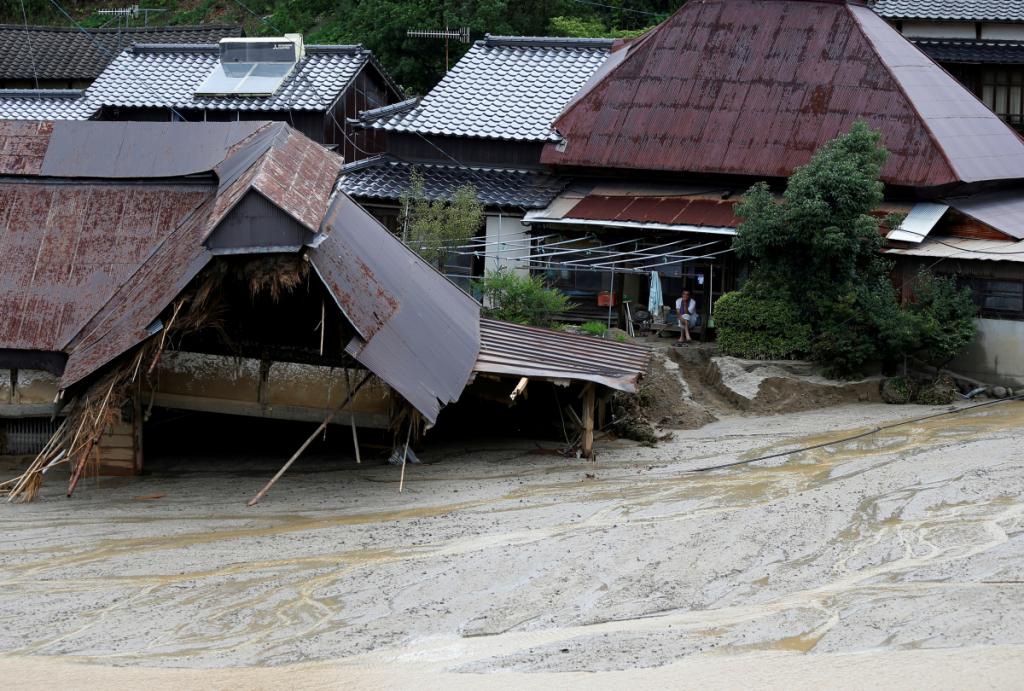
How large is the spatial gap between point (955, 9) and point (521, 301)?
14.4 m

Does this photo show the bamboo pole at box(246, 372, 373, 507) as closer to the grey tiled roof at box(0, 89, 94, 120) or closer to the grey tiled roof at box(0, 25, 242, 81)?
the grey tiled roof at box(0, 89, 94, 120)

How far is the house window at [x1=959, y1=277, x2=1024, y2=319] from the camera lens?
21344mm

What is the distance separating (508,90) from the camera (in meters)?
28.5

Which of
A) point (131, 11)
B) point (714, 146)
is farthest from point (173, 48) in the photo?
point (714, 146)

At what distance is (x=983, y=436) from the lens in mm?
18531

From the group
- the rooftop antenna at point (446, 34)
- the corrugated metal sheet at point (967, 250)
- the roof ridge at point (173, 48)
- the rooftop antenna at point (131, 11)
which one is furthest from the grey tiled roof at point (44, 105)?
the corrugated metal sheet at point (967, 250)

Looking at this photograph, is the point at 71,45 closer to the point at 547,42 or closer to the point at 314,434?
the point at 547,42

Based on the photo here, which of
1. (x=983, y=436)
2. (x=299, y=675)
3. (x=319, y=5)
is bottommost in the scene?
(x=299, y=675)

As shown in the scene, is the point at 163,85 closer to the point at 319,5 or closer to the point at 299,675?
the point at 319,5

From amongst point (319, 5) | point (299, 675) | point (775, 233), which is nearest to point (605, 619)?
point (299, 675)

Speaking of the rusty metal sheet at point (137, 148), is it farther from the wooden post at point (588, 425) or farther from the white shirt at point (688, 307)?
the white shirt at point (688, 307)

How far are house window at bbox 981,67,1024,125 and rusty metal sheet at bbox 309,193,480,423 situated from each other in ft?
54.6

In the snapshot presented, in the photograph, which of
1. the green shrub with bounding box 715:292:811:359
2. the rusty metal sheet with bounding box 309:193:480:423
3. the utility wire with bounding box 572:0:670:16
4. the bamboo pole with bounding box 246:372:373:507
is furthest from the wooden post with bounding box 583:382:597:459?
the utility wire with bounding box 572:0:670:16

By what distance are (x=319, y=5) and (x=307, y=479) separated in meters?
26.3
